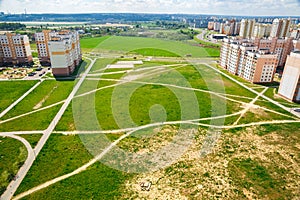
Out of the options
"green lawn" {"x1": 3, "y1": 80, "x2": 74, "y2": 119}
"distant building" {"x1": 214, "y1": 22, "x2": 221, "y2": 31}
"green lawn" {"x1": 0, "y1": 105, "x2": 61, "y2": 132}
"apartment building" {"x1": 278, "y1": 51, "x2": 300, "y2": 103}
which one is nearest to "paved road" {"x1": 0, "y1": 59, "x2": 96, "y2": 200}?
"green lawn" {"x1": 0, "y1": 105, "x2": 61, "y2": 132}

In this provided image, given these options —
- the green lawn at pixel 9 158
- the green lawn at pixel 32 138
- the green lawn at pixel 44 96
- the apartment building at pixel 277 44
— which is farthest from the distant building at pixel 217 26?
the green lawn at pixel 9 158

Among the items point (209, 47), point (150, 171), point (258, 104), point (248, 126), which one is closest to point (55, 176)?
point (150, 171)

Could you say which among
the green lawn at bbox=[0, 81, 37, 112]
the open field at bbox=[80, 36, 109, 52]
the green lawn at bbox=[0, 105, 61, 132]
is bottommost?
the open field at bbox=[80, 36, 109, 52]

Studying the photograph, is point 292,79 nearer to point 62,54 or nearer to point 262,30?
point 62,54

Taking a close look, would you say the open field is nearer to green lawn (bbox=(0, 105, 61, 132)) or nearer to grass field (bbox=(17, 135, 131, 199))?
green lawn (bbox=(0, 105, 61, 132))

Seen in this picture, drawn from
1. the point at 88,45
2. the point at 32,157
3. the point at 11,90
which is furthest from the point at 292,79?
the point at 88,45

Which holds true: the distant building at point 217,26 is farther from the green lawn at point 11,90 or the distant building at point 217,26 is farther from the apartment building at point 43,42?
the green lawn at point 11,90

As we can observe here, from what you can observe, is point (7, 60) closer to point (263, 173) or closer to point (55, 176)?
point (55, 176)
